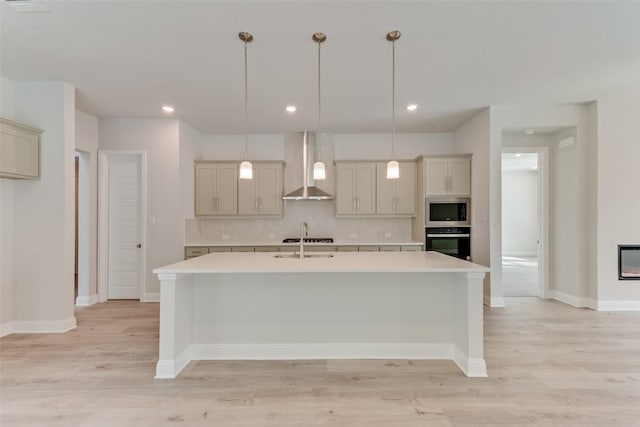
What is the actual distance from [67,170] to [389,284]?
3782 millimetres

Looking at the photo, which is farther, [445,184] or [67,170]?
[445,184]

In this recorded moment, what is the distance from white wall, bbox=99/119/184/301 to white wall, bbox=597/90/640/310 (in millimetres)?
5974

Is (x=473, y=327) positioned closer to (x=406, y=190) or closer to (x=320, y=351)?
(x=320, y=351)

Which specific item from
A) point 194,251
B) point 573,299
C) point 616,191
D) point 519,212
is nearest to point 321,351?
point 194,251

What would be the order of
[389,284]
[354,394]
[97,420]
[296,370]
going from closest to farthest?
[97,420], [354,394], [296,370], [389,284]

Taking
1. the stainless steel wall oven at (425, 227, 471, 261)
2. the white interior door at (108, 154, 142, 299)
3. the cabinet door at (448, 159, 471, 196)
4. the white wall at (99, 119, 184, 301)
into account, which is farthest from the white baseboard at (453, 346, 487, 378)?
the white interior door at (108, 154, 142, 299)

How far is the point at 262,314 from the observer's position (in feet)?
9.48

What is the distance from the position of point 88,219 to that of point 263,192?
263cm

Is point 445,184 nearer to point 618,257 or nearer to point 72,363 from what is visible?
point 618,257

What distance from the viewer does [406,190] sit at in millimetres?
5477

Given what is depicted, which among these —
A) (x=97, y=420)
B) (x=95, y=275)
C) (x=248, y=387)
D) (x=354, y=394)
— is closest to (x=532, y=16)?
(x=354, y=394)

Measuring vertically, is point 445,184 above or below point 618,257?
above

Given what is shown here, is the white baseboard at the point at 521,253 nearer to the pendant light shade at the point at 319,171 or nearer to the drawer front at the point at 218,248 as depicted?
the drawer front at the point at 218,248

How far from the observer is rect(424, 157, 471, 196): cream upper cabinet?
16.6ft
